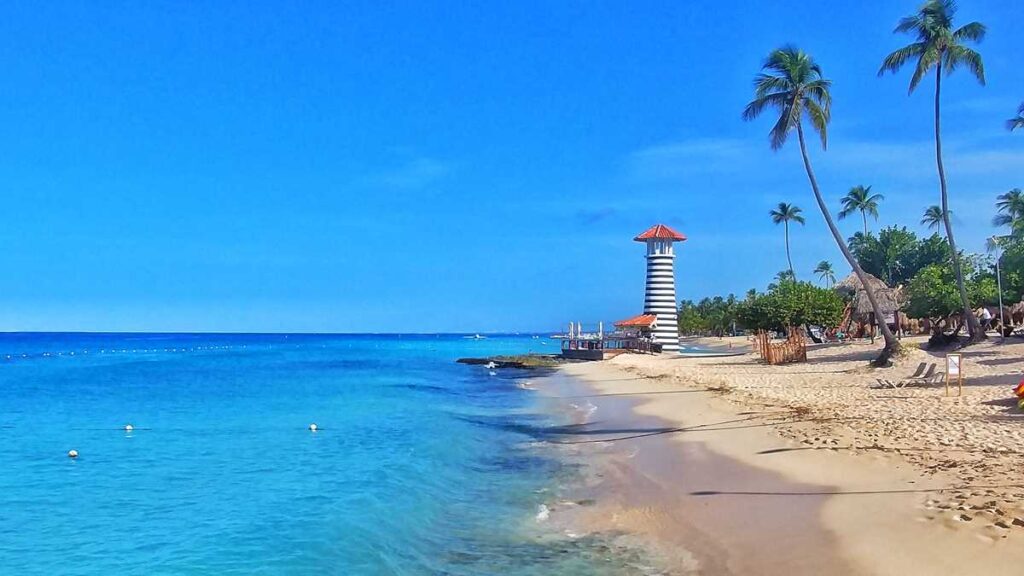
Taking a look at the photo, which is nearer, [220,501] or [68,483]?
[220,501]

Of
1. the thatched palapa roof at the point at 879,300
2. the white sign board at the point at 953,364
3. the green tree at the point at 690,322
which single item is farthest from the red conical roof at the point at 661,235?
the green tree at the point at 690,322

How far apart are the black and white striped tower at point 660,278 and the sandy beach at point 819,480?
2953 cm

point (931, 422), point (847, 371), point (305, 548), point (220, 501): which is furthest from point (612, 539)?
point (847, 371)

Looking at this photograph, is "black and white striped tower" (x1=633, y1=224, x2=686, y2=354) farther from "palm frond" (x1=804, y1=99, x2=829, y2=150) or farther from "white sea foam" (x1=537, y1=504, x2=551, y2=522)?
"white sea foam" (x1=537, y1=504, x2=551, y2=522)

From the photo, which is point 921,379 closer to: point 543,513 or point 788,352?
point 543,513

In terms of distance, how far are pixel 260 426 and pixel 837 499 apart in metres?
16.4

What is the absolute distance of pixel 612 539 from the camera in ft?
29.8

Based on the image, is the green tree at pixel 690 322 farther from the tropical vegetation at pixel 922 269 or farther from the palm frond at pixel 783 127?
the palm frond at pixel 783 127

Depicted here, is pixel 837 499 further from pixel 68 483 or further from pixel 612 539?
pixel 68 483

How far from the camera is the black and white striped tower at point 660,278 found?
50906 mm

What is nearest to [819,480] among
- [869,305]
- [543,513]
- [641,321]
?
[543,513]

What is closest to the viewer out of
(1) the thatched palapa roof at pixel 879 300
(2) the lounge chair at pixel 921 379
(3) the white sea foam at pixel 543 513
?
(3) the white sea foam at pixel 543 513

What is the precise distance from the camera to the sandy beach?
7473mm

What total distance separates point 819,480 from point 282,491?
27.8 feet
